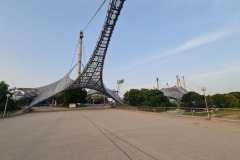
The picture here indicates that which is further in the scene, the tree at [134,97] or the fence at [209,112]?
the tree at [134,97]

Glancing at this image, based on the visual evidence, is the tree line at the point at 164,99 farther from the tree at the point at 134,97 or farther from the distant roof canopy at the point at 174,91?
the distant roof canopy at the point at 174,91

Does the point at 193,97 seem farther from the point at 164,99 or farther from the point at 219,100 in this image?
the point at 164,99

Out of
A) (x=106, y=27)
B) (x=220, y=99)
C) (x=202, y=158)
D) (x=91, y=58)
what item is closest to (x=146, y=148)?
(x=202, y=158)

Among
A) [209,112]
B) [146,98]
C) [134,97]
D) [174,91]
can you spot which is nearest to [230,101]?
[146,98]

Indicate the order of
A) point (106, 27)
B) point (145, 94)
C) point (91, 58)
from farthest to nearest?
point (145, 94) → point (91, 58) → point (106, 27)

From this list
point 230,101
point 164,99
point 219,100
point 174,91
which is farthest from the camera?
point 174,91

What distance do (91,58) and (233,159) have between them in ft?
128

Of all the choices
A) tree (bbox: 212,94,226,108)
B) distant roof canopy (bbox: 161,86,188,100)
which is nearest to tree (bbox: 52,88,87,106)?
tree (bbox: 212,94,226,108)

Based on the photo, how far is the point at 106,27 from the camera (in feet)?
93.8

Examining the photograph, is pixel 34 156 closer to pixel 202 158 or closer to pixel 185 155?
pixel 185 155

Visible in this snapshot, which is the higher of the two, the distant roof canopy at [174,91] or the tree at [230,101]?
the distant roof canopy at [174,91]

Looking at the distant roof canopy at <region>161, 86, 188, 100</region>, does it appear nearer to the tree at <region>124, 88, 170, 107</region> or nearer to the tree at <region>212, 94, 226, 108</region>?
the tree at <region>212, 94, 226, 108</region>

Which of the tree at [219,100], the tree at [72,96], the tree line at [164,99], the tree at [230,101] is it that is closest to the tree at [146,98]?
the tree line at [164,99]

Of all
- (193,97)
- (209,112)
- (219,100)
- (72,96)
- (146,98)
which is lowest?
(209,112)
